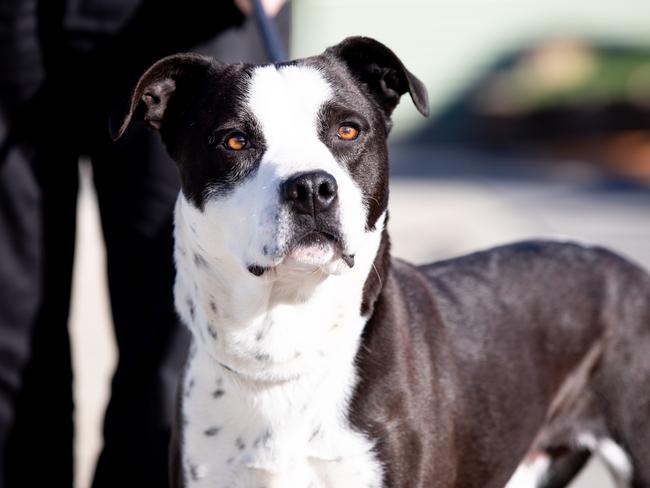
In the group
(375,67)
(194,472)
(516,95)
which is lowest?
(516,95)

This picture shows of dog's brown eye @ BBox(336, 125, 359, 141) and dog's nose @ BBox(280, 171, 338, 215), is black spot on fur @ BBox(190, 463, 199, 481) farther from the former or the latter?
dog's brown eye @ BBox(336, 125, 359, 141)

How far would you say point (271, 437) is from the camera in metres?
2.82

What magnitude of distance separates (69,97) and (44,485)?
1.29 meters

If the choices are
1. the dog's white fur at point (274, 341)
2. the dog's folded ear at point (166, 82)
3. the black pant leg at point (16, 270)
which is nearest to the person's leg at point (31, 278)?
the black pant leg at point (16, 270)

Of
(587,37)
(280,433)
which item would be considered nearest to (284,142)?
(280,433)

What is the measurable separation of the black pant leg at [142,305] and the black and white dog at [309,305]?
1.38ft

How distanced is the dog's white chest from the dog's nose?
1.56 ft

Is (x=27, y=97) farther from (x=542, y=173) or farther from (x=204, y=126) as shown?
(x=542, y=173)

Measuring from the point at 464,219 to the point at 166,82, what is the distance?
20.1 ft

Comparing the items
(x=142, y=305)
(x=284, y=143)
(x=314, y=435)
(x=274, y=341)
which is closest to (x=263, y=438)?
(x=314, y=435)

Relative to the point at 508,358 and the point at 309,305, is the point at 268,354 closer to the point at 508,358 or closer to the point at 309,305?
the point at 309,305

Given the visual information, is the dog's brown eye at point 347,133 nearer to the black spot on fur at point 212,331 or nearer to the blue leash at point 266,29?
the blue leash at point 266,29

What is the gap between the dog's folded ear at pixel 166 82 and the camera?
293 centimetres

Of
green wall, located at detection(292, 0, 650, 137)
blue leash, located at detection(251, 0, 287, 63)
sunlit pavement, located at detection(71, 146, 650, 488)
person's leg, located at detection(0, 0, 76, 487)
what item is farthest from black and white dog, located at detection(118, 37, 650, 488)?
green wall, located at detection(292, 0, 650, 137)
